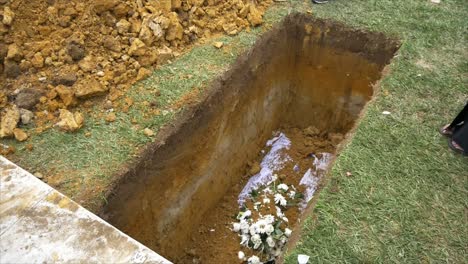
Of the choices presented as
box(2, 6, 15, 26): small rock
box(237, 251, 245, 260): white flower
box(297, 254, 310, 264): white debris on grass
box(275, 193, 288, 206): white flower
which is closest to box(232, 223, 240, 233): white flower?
box(237, 251, 245, 260): white flower

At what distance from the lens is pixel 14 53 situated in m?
3.37

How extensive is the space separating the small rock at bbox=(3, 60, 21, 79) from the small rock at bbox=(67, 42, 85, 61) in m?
0.47

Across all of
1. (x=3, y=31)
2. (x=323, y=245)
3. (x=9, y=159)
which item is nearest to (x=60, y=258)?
(x=9, y=159)

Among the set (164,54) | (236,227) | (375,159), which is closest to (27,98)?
(164,54)

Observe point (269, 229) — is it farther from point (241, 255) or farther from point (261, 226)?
point (241, 255)

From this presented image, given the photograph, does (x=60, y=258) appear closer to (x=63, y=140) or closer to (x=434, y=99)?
(x=63, y=140)

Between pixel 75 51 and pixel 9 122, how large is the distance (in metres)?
0.89

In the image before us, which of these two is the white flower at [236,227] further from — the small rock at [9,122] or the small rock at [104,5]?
the small rock at [104,5]

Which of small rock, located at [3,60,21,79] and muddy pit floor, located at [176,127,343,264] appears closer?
small rock, located at [3,60,21,79]

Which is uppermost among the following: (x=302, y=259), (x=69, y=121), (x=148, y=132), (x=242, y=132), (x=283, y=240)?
(x=69, y=121)

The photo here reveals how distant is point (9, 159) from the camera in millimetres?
3008

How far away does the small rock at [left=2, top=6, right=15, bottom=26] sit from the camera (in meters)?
3.38

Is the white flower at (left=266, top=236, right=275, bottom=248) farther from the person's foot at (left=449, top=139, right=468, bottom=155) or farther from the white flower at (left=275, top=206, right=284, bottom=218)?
the person's foot at (left=449, top=139, right=468, bottom=155)

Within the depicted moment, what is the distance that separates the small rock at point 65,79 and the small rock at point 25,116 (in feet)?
1.20
